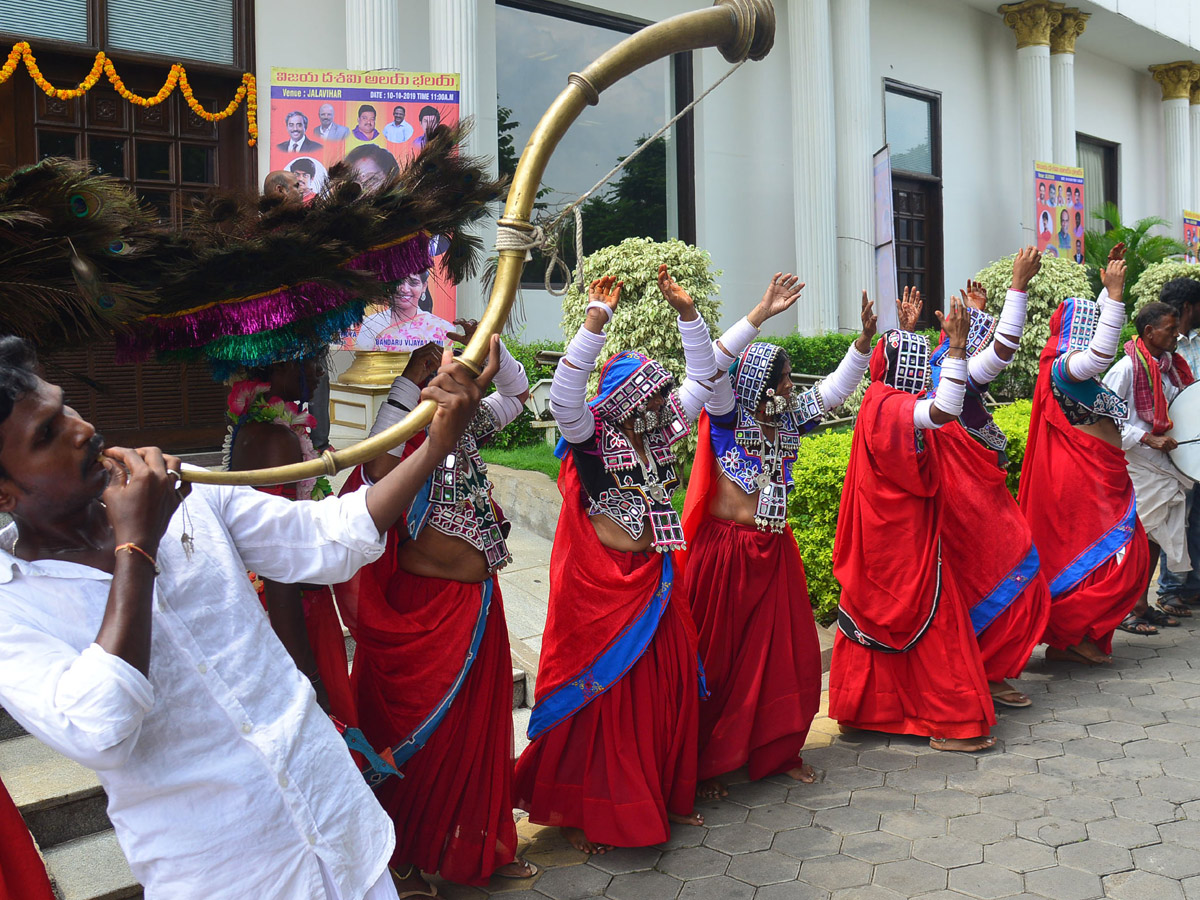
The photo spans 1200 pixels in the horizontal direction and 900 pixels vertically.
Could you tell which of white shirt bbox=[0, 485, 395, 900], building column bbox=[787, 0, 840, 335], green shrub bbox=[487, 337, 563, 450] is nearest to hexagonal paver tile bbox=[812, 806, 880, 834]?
white shirt bbox=[0, 485, 395, 900]

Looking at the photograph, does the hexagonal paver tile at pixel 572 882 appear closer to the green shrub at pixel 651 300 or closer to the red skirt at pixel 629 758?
the red skirt at pixel 629 758

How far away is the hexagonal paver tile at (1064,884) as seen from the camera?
324cm

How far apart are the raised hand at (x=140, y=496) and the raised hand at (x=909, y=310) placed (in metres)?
3.89

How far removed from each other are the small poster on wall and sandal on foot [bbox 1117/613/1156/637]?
1364cm

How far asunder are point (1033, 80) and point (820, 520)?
13.6 meters

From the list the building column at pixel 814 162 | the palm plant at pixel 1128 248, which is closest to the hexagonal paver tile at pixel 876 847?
the building column at pixel 814 162

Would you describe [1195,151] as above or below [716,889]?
above

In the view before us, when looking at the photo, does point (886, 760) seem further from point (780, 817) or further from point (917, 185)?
point (917, 185)

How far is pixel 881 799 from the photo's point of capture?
13.2 ft

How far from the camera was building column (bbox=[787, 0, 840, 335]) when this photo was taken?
43.0 feet

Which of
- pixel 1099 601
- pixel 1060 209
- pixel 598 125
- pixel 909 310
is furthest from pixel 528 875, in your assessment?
pixel 1060 209

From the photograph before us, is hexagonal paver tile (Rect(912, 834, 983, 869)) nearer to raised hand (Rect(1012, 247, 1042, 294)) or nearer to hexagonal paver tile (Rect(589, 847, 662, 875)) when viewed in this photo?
hexagonal paver tile (Rect(589, 847, 662, 875))

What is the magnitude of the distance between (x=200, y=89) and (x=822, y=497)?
6363 mm

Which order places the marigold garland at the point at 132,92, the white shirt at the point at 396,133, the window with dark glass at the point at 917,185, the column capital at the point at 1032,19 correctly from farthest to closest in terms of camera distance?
the column capital at the point at 1032,19 → the window with dark glass at the point at 917,185 → the marigold garland at the point at 132,92 → the white shirt at the point at 396,133
